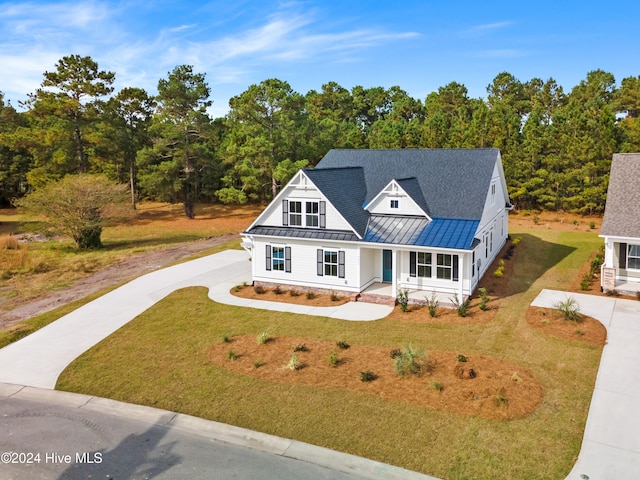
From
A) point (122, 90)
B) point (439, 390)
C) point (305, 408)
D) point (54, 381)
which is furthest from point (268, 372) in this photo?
point (122, 90)

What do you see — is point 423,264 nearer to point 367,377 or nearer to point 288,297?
point 288,297

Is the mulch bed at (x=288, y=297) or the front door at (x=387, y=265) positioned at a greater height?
the front door at (x=387, y=265)

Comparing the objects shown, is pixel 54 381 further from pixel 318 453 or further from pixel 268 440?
pixel 318 453

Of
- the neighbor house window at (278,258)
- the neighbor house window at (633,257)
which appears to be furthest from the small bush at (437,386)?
the neighbor house window at (633,257)

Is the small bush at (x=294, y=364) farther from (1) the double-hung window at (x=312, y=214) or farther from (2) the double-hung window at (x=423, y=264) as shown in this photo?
(2) the double-hung window at (x=423, y=264)

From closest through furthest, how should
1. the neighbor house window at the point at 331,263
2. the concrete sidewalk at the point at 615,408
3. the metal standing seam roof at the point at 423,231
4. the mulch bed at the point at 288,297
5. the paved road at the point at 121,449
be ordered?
the concrete sidewalk at the point at 615,408
the paved road at the point at 121,449
the metal standing seam roof at the point at 423,231
the mulch bed at the point at 288,297
the neighbor house window at the point at 331,263
